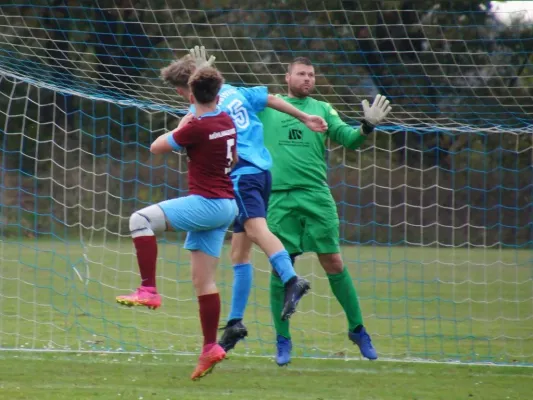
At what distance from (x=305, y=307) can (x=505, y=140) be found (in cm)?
744

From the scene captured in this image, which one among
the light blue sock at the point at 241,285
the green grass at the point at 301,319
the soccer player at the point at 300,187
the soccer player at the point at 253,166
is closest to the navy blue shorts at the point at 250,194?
the soccer player at the point at 253,166

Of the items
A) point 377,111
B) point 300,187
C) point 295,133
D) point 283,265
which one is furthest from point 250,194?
point 377,111

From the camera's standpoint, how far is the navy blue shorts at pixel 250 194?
7.22 meters

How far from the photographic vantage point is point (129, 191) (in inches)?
807

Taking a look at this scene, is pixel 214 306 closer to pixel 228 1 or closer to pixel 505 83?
pixel 505 83

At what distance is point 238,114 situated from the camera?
23.9ft

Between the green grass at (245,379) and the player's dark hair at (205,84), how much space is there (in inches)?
70.6

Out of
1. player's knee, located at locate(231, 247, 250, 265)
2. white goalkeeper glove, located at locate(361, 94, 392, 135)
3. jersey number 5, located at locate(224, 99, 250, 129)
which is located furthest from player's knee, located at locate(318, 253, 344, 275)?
jersey number 5, located at locate(224, 99, 250, 129)

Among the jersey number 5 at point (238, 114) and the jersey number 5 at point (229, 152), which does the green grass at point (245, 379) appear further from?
the jersey number 5 at point (238, 114)

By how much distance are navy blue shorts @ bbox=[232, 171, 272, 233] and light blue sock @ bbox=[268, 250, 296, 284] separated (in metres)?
0.33

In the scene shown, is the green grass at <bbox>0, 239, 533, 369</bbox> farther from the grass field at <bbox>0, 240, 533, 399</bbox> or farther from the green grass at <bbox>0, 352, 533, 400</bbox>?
the green grass at <bbox>0, 352, 533, 400</bbox>

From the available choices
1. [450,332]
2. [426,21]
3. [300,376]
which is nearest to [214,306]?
[300,376]

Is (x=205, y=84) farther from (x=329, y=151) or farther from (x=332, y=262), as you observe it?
(x=329, y=151)

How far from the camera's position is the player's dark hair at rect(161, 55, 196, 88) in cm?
677
